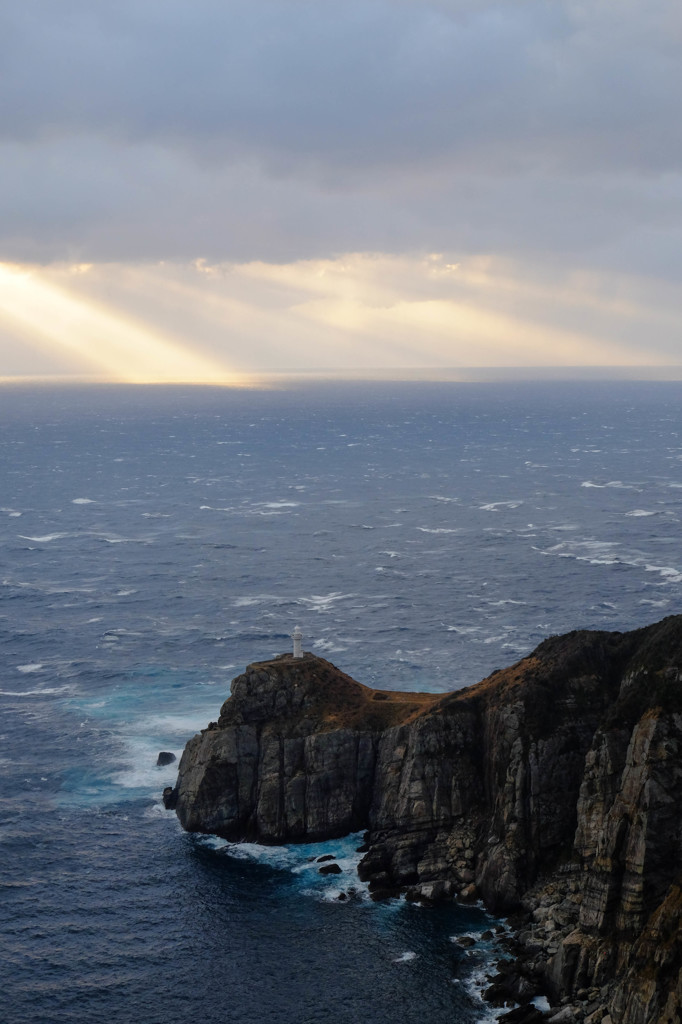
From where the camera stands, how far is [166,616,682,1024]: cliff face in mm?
71125

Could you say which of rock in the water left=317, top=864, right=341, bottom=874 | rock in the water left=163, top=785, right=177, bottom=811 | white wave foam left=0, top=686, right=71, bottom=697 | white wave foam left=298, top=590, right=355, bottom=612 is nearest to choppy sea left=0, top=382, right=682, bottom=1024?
white wave foam left=298, top=590, right=355, bottom=612

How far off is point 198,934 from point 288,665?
28814 millimetres

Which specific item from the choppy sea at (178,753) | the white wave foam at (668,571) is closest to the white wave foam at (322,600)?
the choppy sea at (178,753)

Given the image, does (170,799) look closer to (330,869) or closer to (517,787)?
(330,869)

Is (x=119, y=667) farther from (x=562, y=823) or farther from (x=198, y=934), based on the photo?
(x=562, y=823)

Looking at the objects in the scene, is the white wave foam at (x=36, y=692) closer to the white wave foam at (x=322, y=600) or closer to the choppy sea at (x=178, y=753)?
the choppy sea at (x=178, y=753)

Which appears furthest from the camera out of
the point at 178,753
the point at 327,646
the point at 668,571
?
the point at 668,571

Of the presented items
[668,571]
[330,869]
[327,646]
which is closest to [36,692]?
[327,646]

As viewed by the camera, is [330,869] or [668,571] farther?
[668,571]

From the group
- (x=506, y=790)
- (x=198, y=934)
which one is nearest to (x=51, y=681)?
(x=198, y=934)

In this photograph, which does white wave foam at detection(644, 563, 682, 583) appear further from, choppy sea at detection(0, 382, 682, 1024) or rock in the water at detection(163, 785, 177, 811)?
rock in the water at detection(163, 785, 177, 811)

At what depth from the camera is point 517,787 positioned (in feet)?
278

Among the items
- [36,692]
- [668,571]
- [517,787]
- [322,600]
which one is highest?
[668,571]

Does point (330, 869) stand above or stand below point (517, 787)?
below
